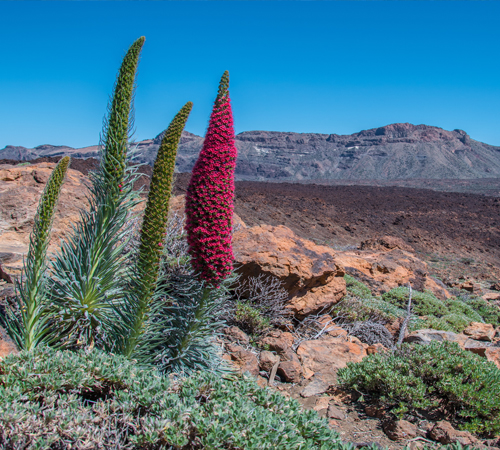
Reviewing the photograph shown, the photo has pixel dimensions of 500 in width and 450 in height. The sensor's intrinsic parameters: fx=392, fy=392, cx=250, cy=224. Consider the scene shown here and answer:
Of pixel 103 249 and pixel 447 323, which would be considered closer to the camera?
pixel 103 249

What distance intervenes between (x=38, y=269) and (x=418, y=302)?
710 centimetres

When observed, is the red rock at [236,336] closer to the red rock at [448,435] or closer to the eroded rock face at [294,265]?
the eroded rock face at [294,265]

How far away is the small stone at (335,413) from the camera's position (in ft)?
10.6

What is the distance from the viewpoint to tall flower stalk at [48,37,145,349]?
2.78m

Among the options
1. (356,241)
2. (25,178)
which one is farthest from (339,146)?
(25,178)

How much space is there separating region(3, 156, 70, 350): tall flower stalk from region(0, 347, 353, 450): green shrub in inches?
10.2

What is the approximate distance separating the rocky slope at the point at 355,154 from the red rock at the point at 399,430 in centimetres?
8325

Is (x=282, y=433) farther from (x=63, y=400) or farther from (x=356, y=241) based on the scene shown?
(x=356, y=241)

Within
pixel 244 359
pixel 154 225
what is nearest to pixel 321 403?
pixel 244 359

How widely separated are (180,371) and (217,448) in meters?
1.12

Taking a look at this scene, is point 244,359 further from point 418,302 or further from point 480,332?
point 418,302

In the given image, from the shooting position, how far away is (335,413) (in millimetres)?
3285

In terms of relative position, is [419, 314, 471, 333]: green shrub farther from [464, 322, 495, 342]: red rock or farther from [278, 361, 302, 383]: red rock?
[278, 361, 302, 383]: red rock

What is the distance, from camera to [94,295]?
2.96 m
